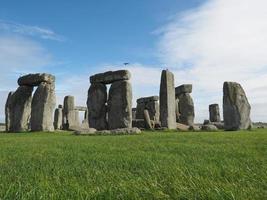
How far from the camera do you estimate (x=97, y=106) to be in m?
26.5

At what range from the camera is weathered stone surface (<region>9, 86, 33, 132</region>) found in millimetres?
25305

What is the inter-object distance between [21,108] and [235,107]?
13.7 metres

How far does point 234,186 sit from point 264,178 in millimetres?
576

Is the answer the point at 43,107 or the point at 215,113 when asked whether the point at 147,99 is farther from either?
the point at 43,107

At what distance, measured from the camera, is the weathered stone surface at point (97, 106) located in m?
26.2

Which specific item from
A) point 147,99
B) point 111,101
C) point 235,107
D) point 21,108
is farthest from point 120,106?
point 147,99

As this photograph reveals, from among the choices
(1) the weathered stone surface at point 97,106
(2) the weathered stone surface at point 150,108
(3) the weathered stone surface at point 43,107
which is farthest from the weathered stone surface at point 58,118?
(3) the weathered stone surface at point 43,107

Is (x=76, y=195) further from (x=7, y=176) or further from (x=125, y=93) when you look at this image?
(x=125, y=93)

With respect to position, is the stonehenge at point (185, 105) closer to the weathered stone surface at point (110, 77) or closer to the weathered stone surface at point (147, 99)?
the weathered stone surface at point (147, 99)

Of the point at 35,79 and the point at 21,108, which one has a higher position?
the point at 35,79

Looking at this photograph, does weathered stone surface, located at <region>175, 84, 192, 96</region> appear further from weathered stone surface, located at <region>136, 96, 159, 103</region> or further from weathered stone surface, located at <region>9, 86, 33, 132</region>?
weathered stone surface, located at <region>9, 86, 33, 132</region>

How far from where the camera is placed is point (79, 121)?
41031 mm

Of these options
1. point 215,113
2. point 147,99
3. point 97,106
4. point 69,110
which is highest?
point 147,99

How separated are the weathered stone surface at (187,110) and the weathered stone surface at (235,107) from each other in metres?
8.77
